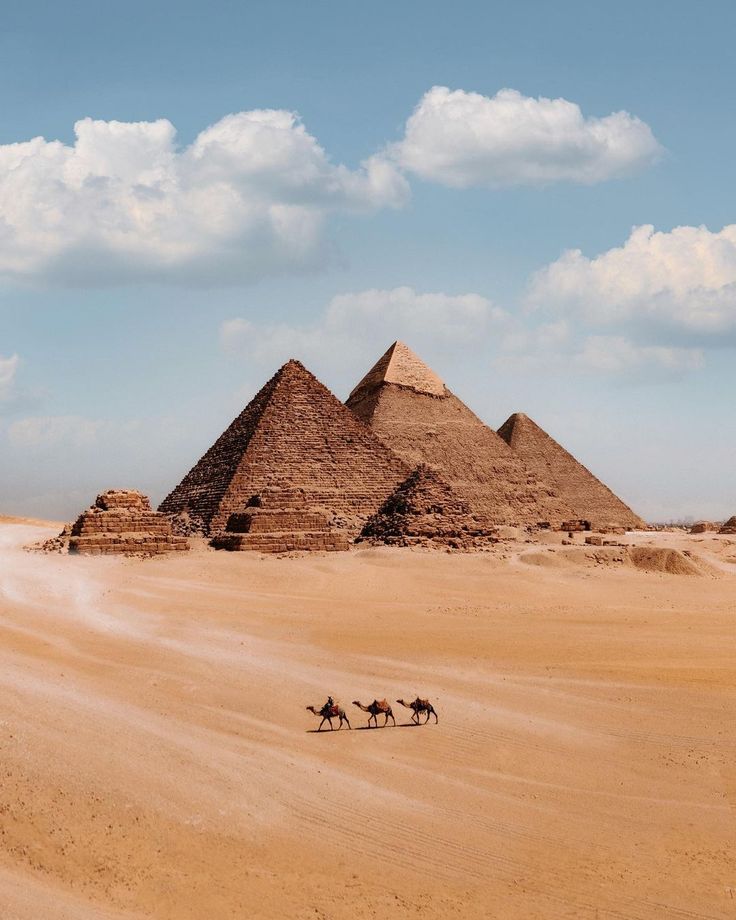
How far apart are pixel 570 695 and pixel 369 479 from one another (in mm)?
28407

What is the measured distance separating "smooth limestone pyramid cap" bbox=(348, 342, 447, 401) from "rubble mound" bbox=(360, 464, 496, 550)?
56.6 ft

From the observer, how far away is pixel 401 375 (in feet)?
162

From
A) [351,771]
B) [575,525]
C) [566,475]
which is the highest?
[566,475]

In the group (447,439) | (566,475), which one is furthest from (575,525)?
(566,475)

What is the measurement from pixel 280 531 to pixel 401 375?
70.8ft

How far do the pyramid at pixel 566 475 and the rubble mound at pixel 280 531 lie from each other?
26845 mm

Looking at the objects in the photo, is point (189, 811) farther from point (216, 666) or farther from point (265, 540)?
point (265, 540)

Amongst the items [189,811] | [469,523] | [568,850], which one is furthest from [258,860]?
[469,523]

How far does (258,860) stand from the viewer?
591 centimetres

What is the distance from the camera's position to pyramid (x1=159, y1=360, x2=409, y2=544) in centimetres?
3709

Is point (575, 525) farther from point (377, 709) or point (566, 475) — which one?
point (377, 709)

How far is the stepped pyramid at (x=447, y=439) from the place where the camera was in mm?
47000

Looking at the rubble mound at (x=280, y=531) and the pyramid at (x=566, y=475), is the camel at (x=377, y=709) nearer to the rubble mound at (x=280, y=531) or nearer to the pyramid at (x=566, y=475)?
the rubble mound at (x=280, y=531)

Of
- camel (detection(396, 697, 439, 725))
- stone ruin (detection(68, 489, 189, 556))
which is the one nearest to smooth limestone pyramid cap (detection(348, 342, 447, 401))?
stone ruin (detection(68, 489, 189, 556))
